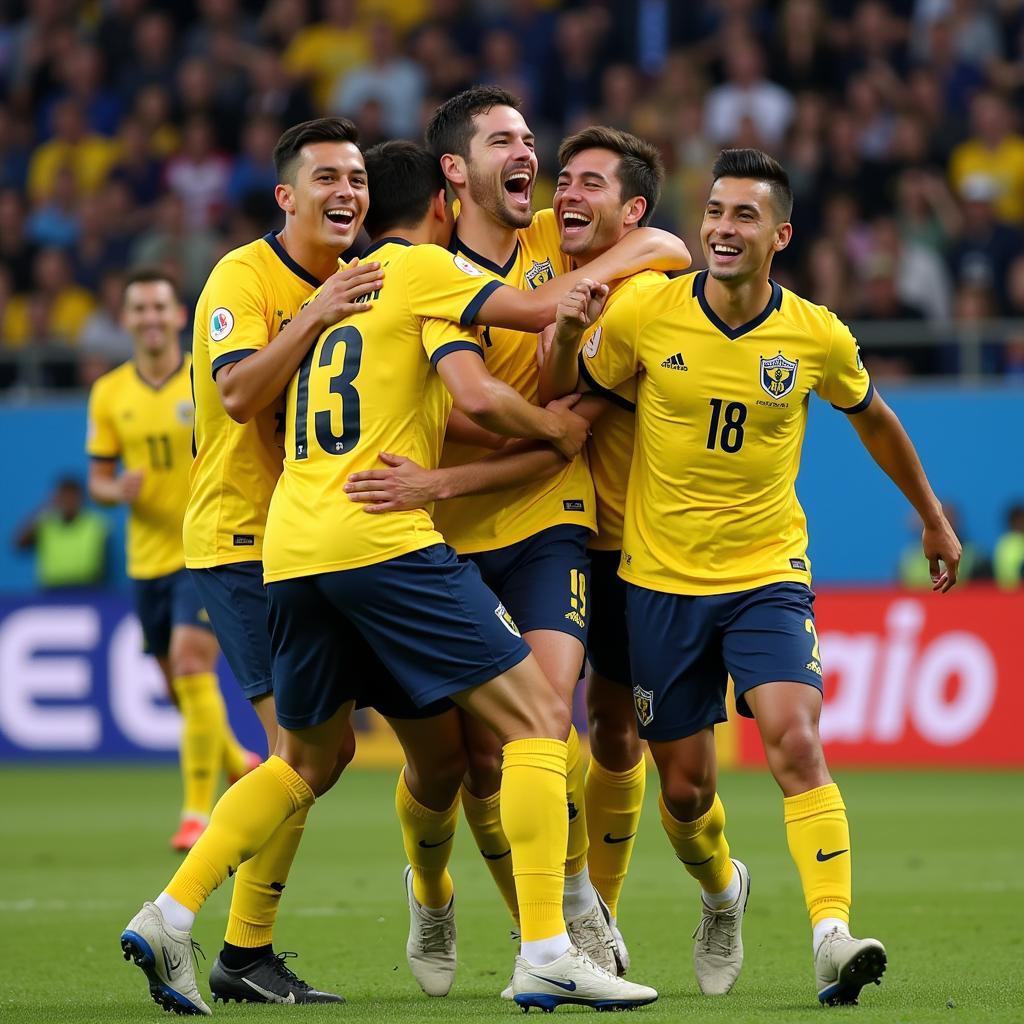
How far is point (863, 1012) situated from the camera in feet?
17.9

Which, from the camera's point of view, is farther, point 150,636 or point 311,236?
point 150,636

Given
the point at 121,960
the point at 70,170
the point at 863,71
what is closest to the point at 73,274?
the point at 70,170

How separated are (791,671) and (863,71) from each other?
490 inches

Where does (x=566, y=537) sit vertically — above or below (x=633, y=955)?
above

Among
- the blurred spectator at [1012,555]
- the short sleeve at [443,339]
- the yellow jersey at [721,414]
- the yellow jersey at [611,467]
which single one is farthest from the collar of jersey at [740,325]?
the blurred spectator at [1012,555]

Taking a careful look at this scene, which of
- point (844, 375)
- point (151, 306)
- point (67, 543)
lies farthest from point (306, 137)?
point (67, 543)

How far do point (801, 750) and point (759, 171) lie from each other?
1.83m

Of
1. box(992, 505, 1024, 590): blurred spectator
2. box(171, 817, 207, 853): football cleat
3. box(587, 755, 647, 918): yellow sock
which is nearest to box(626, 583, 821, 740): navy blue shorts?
box(587, 755, 647, 918): yellow sock

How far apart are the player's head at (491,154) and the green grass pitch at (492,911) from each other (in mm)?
2555

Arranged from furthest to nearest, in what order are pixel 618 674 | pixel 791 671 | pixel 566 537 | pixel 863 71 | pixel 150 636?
1. pixel 863 71
2. pixel 150 636
3. pixel 618 674
4. pixel 566 537
5. pixel 791 671

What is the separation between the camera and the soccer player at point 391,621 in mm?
5570

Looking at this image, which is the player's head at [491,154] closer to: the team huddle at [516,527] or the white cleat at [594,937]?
the team huddle at [516,527]

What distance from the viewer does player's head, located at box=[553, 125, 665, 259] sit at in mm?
6531

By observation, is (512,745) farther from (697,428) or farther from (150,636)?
(150,636)
